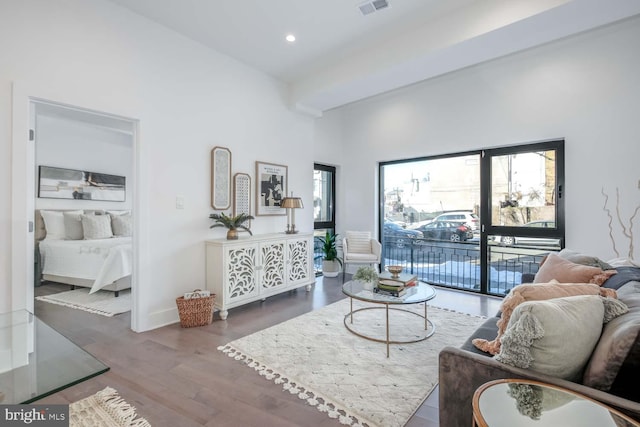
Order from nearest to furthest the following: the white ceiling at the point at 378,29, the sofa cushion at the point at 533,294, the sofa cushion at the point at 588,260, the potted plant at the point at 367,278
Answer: the sofa cushion at the point at 533,294, the sofa cushion at the point at 588,260, the white ceiling at the point at 378,29, the potted plant at the point at 367,278

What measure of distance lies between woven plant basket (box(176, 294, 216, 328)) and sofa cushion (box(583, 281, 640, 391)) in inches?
117

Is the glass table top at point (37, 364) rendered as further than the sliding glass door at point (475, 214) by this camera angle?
No

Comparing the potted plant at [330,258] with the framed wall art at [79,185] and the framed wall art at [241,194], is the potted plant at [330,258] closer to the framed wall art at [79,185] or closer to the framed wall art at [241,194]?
the framed wall art at [241,194]

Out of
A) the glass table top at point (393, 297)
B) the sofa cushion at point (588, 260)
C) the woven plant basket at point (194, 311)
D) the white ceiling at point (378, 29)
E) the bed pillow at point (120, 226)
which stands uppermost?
the white ceiling at point (378, 29)

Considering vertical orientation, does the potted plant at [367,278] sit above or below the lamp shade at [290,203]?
below

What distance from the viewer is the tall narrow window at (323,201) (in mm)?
5621

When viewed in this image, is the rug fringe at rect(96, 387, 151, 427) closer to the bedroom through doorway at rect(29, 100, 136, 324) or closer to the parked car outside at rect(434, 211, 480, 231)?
the bedroom through doorway at rect(29, 100, 136, 324)

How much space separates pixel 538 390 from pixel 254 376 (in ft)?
5.77

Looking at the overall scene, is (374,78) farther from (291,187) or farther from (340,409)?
(340,409)

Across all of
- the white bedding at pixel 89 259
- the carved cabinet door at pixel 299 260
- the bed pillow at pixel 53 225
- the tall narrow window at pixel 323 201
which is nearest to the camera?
the white bedding at pixel 89 259

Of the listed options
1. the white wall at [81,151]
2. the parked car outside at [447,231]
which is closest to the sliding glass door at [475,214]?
the parked car outside at [447,231]

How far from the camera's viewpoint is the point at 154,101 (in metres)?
3.06

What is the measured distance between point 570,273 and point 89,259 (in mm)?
5573

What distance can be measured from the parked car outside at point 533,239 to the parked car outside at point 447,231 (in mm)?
415
